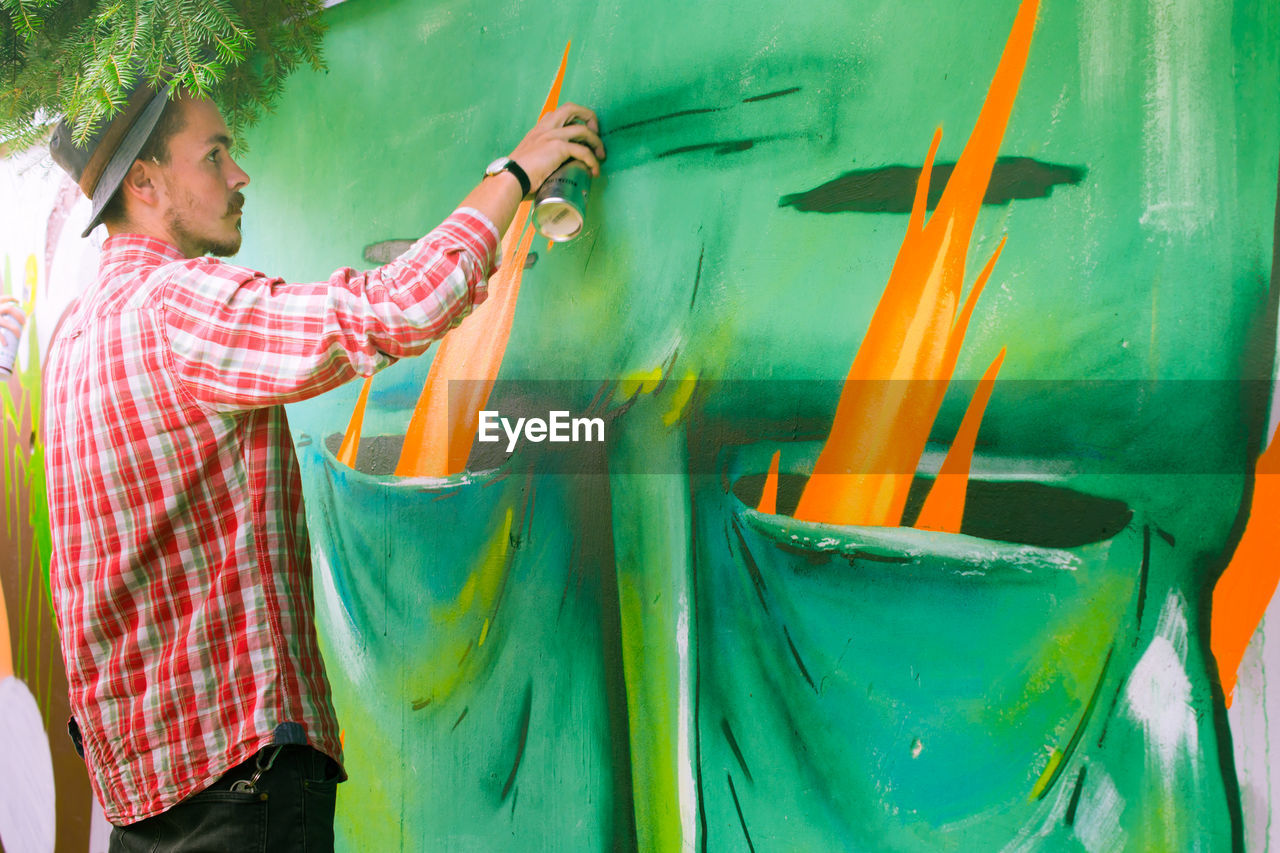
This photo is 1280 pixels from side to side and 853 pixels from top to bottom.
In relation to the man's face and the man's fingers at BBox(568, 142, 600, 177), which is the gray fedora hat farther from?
the man's fingers at BBox(568, 142, 600, 177)

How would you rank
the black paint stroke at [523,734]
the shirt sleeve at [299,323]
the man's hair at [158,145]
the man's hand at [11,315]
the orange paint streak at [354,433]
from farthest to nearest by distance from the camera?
the man's hand at [11,315] < the orange paint streak at [354,433] < the black paint stroke at [523,734] < the man's hair at [158,145] < the shirt sleeve at [299,323]

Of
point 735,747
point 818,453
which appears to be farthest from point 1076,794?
point 818,453

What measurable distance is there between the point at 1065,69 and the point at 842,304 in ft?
1.78

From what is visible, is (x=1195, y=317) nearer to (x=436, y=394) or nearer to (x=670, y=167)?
(x=670, y=167)

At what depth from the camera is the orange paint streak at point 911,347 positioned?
1.46 metres

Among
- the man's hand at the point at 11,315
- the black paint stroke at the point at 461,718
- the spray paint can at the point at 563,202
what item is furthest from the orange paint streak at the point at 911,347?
the man's hand at the point at 11,315

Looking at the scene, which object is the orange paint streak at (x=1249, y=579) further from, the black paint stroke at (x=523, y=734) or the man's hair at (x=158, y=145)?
the man's hair at (x=158, y=145)

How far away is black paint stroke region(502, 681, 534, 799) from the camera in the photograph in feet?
5.95

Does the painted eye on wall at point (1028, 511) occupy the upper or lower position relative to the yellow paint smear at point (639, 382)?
lower

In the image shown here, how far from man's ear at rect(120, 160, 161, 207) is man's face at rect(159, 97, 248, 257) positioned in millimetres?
14

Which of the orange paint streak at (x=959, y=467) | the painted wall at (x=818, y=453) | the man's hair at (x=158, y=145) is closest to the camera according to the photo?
the painted wall at (x=818, y=453)

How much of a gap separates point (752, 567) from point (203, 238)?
1264 mm

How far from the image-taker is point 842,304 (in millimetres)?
1561

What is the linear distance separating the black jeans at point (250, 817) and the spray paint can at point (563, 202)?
3.47 ft
